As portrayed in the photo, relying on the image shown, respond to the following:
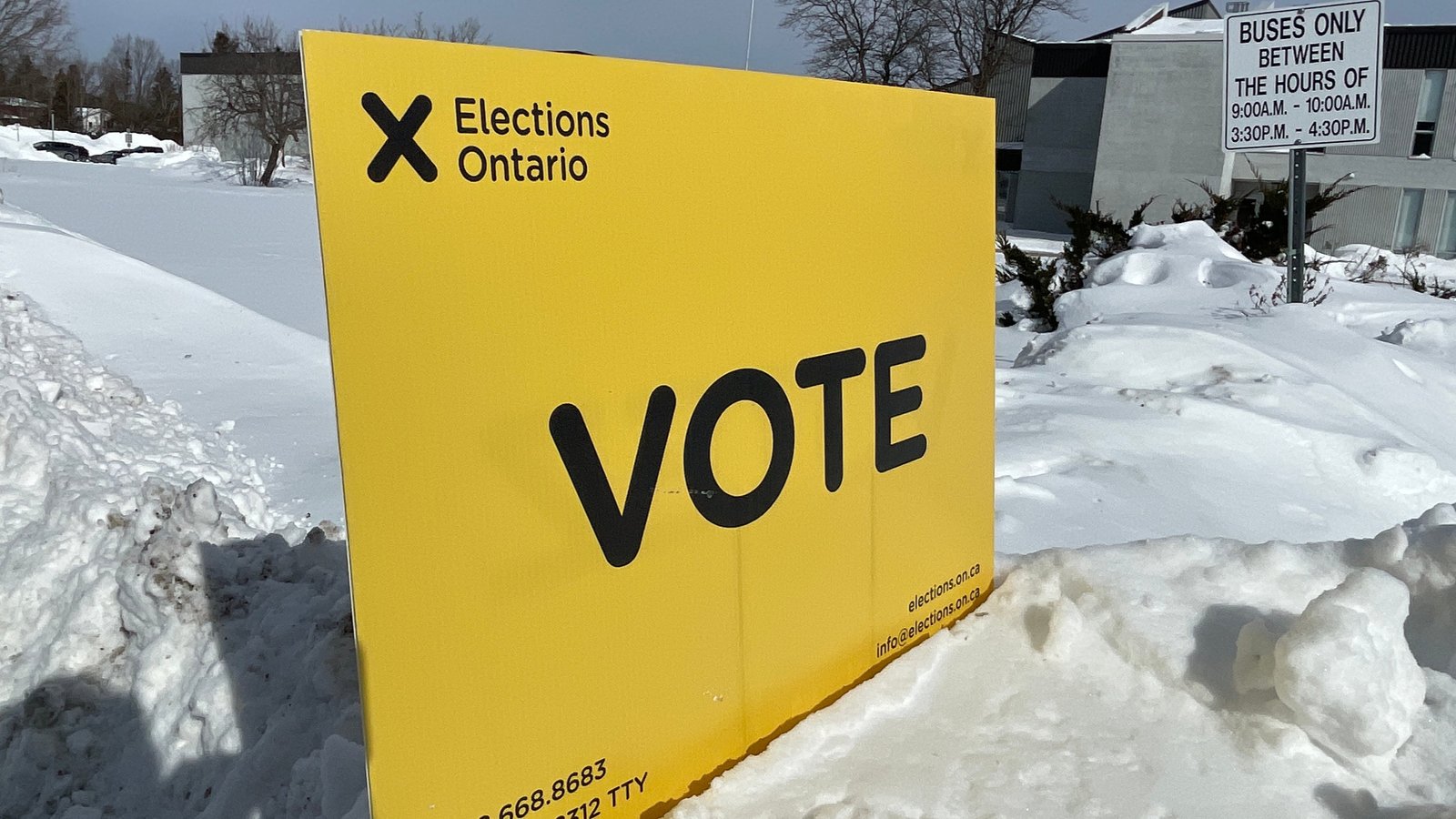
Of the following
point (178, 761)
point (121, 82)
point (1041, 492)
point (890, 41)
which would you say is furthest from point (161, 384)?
point (121, 82)

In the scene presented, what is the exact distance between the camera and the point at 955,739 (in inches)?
74.9

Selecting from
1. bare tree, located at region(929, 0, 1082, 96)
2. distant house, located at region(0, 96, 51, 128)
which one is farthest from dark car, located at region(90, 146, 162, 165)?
bare tree, located at region(929, 0, 1082, 96)

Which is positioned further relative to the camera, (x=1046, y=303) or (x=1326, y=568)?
(x=1046, y=303)

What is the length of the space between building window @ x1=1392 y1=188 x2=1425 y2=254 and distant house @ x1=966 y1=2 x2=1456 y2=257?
0.02 meters

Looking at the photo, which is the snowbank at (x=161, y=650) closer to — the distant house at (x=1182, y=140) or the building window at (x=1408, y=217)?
the distant house at (x=1182, y=140)

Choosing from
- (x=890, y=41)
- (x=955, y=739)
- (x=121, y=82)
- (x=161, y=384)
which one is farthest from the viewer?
(x=121, y=82)

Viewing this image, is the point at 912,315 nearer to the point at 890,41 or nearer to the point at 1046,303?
the point at 1046,303

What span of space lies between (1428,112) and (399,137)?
32.6 m

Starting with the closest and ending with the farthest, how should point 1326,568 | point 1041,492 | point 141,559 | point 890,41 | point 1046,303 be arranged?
1. point 1326,568
2. point 141,559
3. point 1041,492
4. point 1046,303
5. point 890,41

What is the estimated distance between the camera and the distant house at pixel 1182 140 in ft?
89.2

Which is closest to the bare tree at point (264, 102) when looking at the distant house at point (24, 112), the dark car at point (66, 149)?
the dark car at point (66, 149)

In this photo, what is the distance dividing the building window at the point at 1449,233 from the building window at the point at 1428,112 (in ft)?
4.41

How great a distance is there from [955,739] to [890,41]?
22312 mm

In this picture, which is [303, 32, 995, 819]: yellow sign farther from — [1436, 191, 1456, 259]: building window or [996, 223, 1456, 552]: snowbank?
[1436, 191, 1456, 259]: building window
